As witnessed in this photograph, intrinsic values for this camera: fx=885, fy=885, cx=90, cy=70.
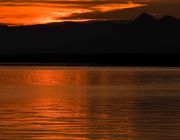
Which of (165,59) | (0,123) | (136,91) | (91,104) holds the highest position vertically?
(0,123)

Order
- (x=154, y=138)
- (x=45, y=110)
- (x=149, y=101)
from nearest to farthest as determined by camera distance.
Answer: (x=154, y=138) → (x=45, y=110) → (x=149, y=101)

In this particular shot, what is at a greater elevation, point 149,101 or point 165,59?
point 149,101

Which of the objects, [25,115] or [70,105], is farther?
[70,105]

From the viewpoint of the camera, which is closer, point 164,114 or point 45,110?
point 164,114

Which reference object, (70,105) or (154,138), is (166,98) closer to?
(70,105)

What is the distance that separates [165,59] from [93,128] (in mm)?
163887

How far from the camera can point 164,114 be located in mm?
28062

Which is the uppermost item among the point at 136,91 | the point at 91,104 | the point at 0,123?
the point at 0,123

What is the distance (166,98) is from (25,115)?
1172cm

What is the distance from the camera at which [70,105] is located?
109 ft

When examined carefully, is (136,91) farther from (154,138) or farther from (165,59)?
(165,59)

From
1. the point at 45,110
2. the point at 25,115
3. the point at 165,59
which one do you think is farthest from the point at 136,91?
the point at 165,59

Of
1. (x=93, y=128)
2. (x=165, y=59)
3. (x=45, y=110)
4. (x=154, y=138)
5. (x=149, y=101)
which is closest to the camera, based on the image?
(x=154, y=138)

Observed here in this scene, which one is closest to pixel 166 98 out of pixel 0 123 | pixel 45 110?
pixel 45 110
